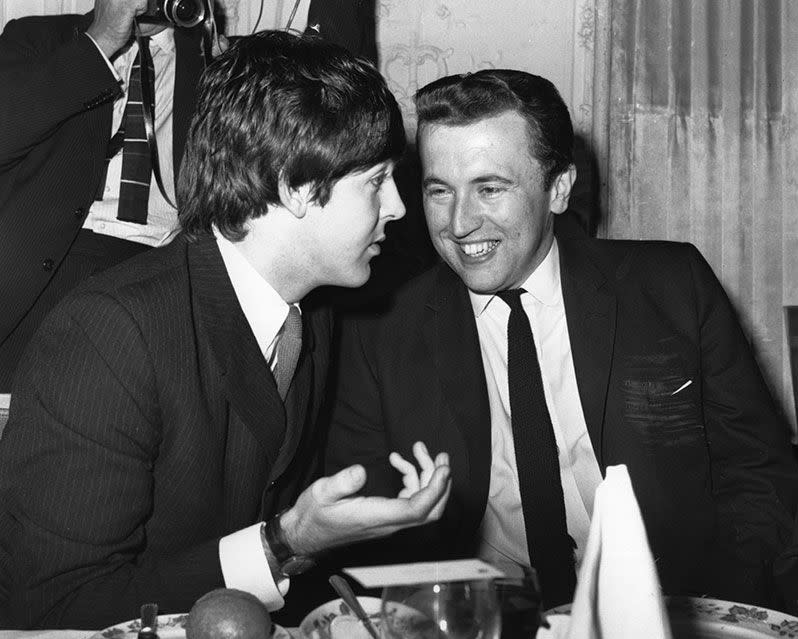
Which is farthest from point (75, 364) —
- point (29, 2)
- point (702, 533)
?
point (29, 2)

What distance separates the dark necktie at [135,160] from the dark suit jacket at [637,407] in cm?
65

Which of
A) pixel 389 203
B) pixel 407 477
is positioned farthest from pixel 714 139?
pixel 407 477

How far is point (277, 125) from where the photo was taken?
5.19 ft

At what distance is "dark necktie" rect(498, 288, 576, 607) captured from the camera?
1.85 meters

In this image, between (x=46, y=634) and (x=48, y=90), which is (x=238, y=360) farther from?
(x=48, y=90)

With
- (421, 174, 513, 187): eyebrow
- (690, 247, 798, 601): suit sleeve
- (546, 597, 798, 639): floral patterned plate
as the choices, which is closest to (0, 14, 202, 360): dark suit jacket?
(421, 174, 513, 187): eyebrow

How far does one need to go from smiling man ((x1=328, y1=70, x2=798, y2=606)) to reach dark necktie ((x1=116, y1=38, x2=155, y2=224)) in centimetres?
65

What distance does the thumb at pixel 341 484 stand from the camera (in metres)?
1.14

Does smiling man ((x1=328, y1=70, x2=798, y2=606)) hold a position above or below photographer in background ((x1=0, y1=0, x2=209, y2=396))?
below

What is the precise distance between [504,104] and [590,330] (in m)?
0.51

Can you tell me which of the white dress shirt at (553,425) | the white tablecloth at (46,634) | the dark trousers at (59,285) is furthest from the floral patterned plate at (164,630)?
the dark trousers at (59,285)

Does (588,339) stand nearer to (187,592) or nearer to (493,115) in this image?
(493,115)

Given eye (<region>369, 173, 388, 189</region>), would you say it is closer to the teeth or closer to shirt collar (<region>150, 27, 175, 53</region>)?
the teeth

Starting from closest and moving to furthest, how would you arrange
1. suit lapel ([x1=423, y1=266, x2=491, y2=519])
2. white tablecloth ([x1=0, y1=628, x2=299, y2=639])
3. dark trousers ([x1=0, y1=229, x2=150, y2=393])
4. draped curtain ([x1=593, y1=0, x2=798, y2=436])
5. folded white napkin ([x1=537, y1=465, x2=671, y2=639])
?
1. folded white napkin ([x1=537, y1=465, x2=671, y2=639])
2. white tablecloth ([x1=0, y1=628, x2=299, y2=639])
3. suit lapel ([x1=423, y1=266, x2=491, y2=519])
4. dark trousers ([x1=0, y1=229, x2=150, y2=393])
5. draped curtain ([x1=593, y1=0, x2=798, y2=436])
